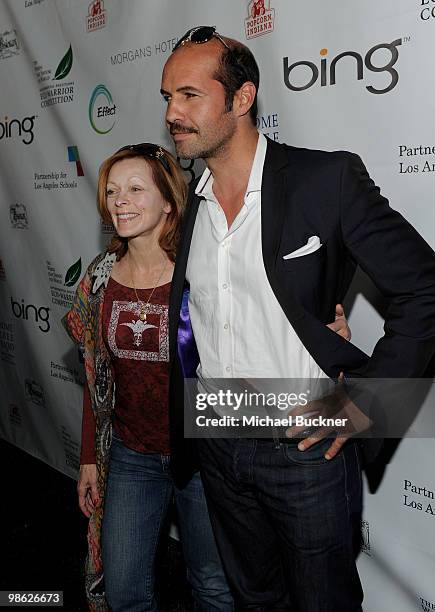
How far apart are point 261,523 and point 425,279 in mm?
780

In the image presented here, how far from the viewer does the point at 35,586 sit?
2592mm

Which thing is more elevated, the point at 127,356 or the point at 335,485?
the point at 127,356

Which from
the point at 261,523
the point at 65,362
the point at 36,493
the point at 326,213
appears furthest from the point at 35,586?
the point at 326,213

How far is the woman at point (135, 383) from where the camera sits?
1819 mm

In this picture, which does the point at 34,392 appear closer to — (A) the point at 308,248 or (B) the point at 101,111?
(B) the point at 101,111

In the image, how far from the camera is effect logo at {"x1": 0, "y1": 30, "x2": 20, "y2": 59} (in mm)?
3148

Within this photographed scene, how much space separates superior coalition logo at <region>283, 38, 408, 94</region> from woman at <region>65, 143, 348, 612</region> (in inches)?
19.1

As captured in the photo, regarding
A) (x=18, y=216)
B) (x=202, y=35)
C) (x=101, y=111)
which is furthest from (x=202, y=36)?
(x=18, y=216)

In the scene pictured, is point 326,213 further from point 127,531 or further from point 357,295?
point 127,531

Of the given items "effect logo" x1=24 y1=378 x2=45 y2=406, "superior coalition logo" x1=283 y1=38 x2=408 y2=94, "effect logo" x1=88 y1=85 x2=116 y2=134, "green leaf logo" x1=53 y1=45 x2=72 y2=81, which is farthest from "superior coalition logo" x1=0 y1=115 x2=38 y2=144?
"superior coalition logo" x1=283 y1=38 x2=408 y2=94

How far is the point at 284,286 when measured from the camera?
144 centimetres

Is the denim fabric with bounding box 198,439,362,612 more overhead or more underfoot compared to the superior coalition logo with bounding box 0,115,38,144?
more underfoot

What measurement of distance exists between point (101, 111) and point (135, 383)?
4.66 ft

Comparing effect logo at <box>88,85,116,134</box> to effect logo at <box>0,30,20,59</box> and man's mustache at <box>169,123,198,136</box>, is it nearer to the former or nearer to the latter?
effect logo at <box>0,30,20,59</box>
